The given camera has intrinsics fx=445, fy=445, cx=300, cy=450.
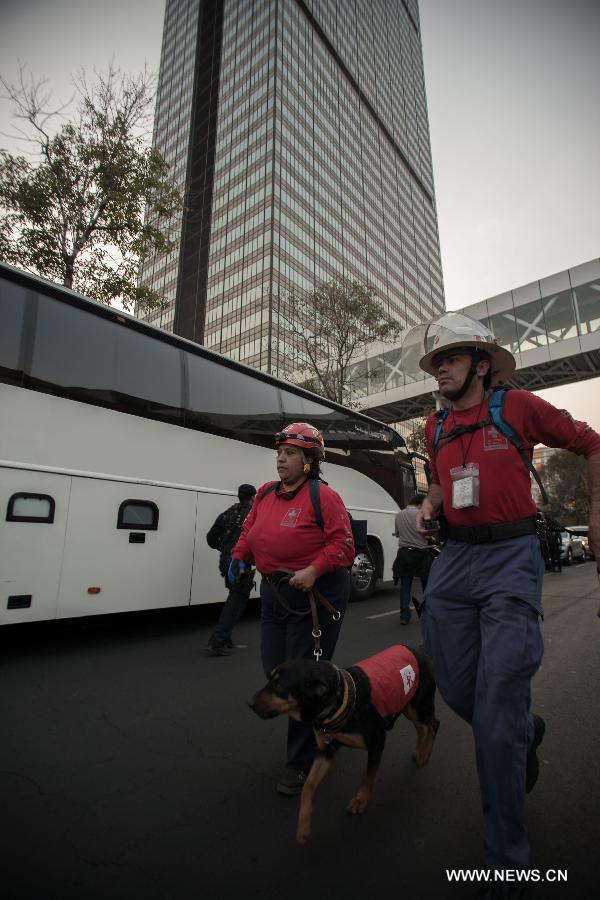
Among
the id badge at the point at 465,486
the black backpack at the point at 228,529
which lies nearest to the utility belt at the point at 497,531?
the id badge at the point at 465,486

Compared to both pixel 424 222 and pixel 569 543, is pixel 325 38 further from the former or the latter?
pixel 569 543

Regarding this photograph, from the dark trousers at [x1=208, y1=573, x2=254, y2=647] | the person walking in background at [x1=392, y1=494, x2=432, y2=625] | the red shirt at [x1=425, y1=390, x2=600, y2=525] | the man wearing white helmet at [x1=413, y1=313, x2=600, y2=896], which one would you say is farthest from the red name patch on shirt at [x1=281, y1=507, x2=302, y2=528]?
the person walking in background at [x1=392, y1=494, x2=432, y2=625]

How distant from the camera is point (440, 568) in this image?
6.77 ft

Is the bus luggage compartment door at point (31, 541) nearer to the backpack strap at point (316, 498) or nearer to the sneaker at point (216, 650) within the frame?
the sneaker at point (216, 650)

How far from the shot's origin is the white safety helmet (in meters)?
2.23

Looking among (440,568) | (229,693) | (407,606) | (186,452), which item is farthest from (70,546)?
(407,606)

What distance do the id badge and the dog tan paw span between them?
56.3 inches

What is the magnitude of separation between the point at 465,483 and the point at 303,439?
3.65 ft

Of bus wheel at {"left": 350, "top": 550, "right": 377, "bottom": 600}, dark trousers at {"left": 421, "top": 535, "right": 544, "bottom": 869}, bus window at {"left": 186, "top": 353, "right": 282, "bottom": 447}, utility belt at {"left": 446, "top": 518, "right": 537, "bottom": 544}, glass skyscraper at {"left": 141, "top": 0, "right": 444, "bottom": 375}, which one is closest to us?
dark trousers at {"left": 421, "top": 535, "right": 544, "bottom": 869}

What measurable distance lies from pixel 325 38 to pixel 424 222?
136 feet

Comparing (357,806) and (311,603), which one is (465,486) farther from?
(357,806)

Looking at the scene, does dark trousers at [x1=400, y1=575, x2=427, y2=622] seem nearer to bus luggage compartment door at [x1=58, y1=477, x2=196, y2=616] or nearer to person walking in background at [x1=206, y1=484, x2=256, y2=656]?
person walking in background at [x1=206, y1=484, x2=256, y2=656]

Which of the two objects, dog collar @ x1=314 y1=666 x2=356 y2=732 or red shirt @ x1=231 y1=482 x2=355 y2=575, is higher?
red shirt @ x1=231 y1=482 x2=355 y2=575

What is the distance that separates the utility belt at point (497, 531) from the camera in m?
1.89
